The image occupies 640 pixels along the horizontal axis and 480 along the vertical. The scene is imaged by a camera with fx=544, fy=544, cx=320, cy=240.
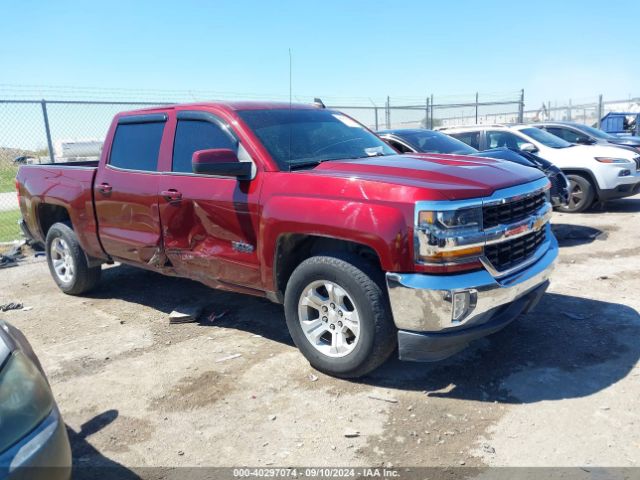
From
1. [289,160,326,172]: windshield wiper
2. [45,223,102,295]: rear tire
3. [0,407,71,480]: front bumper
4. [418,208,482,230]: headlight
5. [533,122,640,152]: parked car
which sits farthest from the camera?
[533,122,640,152]: parked car

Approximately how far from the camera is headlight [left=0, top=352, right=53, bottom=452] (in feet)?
6.68

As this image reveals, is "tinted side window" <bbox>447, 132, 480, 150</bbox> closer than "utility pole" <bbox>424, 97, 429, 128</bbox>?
Yes

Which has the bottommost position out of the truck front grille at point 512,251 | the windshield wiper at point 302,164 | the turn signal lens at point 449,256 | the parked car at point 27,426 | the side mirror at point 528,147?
the parked car at point 27,426

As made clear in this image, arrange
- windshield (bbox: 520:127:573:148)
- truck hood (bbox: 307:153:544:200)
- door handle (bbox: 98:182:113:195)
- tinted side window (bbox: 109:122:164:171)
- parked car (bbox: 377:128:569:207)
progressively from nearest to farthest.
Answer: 1. truck hood (bbox: 307:153:544:200)
2. tinted side window (bbox: 109:122:164:171)
3. door handle (bbox: 98:182:113:195)
4. parked car (bbox: 377:128:569:207)
5. windshield (bbox: 520:127:573:148)

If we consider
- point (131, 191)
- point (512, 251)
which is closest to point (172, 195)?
point (131, 191)

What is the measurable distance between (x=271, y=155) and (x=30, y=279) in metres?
4.69

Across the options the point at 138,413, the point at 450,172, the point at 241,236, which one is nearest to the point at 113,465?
the point at 138,413

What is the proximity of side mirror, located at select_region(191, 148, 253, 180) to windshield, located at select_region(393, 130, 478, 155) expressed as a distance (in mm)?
4233

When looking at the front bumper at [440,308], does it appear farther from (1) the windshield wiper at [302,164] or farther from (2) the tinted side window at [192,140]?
(2) the tinted side window at [192,140]

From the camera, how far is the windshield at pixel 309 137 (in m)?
4.22

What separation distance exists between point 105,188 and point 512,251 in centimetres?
376

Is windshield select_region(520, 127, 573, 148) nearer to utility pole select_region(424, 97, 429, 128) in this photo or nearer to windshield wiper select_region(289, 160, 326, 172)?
windshield wiper select_region(289, 160, 326, 172)

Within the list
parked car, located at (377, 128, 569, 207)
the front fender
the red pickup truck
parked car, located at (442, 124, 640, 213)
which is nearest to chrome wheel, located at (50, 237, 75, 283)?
the red pickup truck

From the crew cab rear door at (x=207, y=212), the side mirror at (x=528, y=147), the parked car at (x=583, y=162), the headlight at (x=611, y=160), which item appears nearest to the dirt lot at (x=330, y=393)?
the crew cab rear door at (x=207, y=212)
